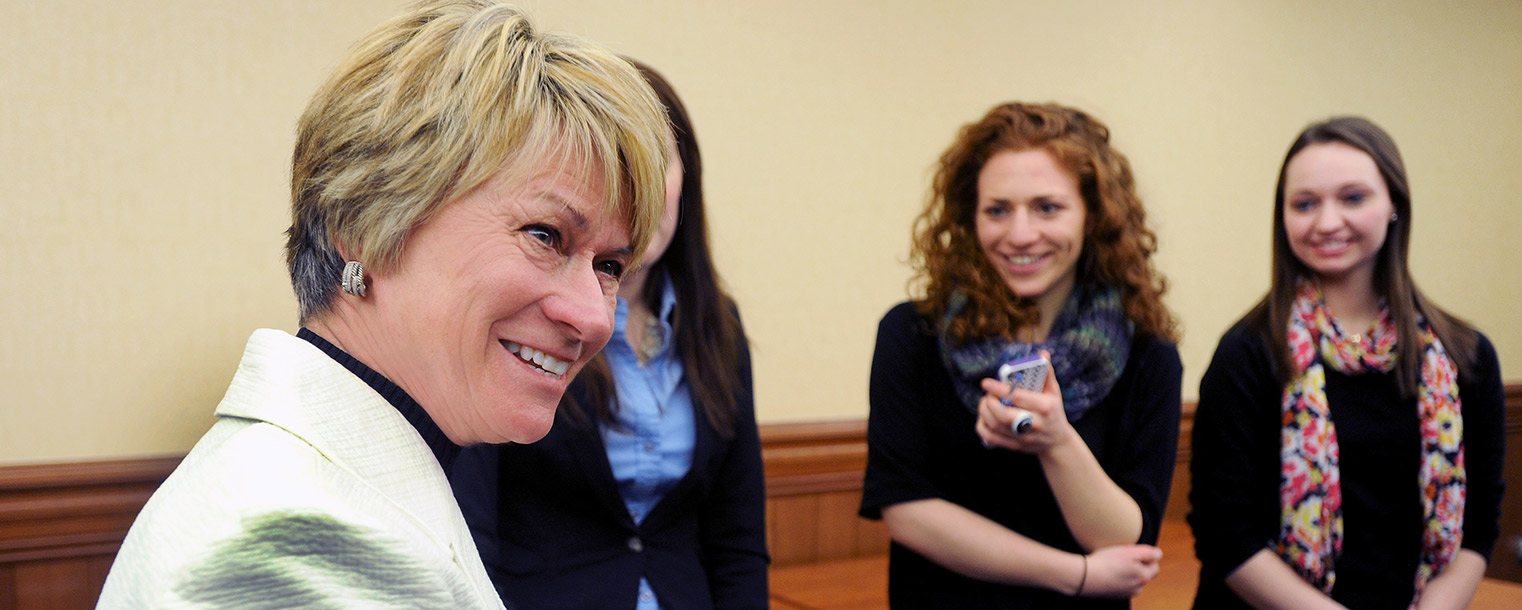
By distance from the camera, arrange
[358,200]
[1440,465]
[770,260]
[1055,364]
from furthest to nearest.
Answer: [770,260]
[1440,465]
[1055,364]
[358,200]

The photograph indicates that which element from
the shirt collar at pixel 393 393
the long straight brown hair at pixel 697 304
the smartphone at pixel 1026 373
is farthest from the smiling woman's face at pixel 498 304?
the smartphone at pixel 1026 373

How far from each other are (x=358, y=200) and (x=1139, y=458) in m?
1.55

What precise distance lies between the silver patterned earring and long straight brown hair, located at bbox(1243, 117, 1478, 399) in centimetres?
199

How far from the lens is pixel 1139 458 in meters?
1.98

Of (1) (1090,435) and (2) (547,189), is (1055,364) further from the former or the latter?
(2) (547,189)

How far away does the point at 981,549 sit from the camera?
6.23ft

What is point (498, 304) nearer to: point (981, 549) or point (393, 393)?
point (393, 393)

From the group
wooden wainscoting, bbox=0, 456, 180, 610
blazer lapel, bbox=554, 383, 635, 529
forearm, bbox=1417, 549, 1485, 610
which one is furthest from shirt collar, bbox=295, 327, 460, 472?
forearm, bbox=1417, 549, 1485, 610

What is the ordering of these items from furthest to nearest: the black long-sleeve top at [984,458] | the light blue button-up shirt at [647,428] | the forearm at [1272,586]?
the forearm at [1272,586]
the black long-sleeve top at [984,458]
the light blue button-up shirt at [647,428]

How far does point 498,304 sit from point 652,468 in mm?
909

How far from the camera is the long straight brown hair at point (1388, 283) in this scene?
2270 mm

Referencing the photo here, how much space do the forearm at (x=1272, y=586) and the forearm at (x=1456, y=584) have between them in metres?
0.19

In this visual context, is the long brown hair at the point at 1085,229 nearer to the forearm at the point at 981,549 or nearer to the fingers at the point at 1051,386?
the fingers at the point at 1051,386

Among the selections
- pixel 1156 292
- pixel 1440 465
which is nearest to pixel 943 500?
pixel 1156 292
